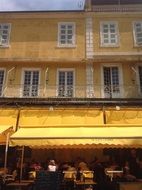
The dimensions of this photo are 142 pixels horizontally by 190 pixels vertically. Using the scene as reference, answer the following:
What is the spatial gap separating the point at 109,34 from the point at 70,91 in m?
4.91

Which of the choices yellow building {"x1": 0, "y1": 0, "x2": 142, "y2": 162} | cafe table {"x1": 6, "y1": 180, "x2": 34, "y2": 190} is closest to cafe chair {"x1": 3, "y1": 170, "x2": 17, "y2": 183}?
cafe table {"x1": 6, "y1": 180, "x2": 34, "y2": 190}

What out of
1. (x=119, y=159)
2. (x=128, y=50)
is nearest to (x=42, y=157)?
(x=119, y=159)

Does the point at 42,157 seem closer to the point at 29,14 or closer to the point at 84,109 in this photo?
the point at 84,109

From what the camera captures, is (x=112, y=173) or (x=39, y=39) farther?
(x=39, y=39)

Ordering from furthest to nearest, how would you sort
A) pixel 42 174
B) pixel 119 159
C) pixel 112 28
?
pixel 112 28
pixel 119 159
pixel 42 174

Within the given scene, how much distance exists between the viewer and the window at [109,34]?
2167 cm

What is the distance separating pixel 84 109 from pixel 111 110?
1468 mm

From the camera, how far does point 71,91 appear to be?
20234 mm

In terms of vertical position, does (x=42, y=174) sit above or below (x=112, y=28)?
below

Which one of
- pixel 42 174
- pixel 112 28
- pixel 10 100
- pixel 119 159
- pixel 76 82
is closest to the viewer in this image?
pixel 42 174

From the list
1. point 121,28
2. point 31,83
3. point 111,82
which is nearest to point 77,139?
point 111,82

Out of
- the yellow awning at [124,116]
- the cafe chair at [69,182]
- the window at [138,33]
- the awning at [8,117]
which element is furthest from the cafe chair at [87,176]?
the window at [138,33]

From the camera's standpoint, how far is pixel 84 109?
18.0 meters

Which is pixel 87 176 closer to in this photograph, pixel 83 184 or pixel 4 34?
pixel 83 184
